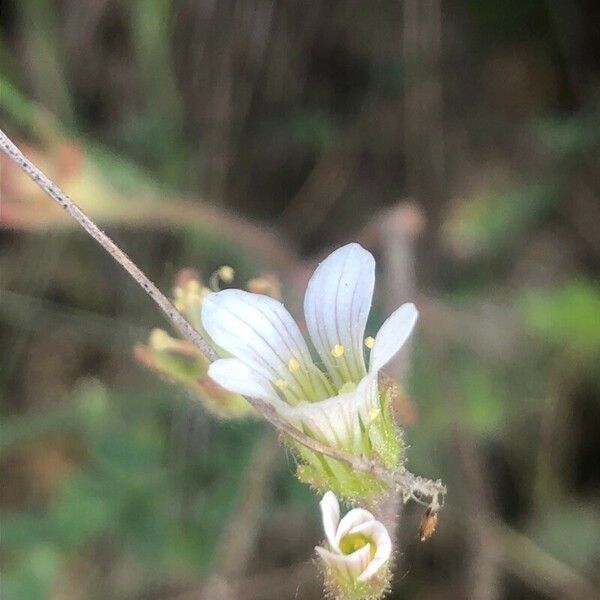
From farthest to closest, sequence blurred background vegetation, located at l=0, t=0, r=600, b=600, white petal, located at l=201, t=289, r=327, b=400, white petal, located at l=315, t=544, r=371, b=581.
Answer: blurred background vegetation, located at l=0, t=0, r=600, b=600
white petal, located at l=201, t=289, r=327, b=400
white petal, located at l=315, t=544, r=371, b=581

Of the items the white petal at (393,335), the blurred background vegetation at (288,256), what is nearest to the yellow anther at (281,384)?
the white petal at (393,335)

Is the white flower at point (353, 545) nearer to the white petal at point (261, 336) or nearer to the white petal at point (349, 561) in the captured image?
the white petal at point (349, 561)

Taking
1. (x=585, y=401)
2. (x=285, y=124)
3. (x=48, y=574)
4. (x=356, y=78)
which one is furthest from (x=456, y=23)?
(x=48, y=574)

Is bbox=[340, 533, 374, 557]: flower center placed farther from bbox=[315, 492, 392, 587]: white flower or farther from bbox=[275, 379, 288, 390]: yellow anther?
bbox=[275, 379, 288, 390]: yellow anther

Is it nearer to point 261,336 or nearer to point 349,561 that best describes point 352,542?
point 349,561

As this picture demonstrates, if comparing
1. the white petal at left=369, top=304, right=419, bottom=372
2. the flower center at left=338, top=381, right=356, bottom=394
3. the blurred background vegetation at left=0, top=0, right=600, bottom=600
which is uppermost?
the blurred background vegetation at left=0, top=0, right=600, bottom=600

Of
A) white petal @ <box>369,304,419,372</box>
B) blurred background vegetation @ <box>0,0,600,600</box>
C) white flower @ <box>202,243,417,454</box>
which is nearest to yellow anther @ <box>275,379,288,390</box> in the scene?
white flower @ <box>202,243,417,454</box>
